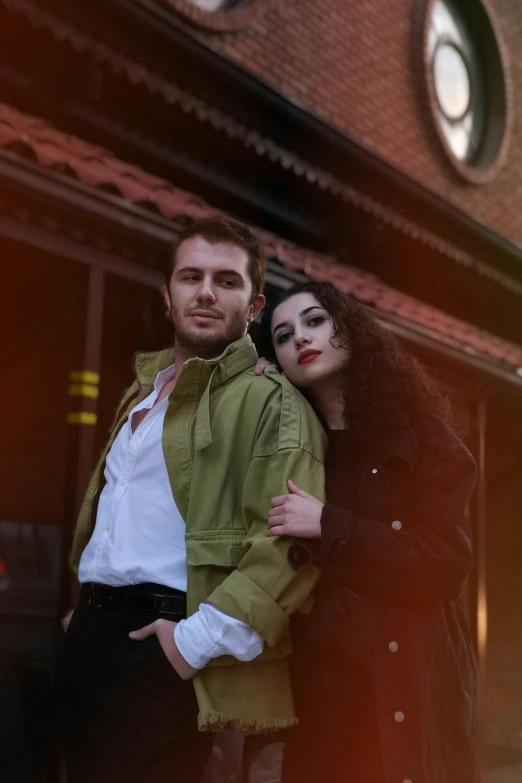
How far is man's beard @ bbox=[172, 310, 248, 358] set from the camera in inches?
86.4

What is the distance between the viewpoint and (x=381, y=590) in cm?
200

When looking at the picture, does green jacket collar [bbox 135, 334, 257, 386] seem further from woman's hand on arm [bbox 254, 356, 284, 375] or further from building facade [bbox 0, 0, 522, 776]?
building facade [bbox 0, 0, 522, 776]

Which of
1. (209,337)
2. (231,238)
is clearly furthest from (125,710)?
(231,238)

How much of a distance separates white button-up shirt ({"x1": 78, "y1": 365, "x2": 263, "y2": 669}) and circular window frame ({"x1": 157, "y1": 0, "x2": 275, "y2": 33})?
472 centimetres

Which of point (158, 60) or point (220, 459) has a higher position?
point (158, 60)

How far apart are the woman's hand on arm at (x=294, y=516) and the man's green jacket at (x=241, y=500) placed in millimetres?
26

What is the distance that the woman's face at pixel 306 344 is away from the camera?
224cm

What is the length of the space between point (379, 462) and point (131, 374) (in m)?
3.22

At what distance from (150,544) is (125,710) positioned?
41 cm

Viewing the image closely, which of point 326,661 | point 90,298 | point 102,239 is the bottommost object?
point 326,661

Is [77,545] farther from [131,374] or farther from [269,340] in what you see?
[131,374]

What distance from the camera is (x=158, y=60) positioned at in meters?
5.29

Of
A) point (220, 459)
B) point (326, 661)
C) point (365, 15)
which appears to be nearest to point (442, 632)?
point (326, 661)

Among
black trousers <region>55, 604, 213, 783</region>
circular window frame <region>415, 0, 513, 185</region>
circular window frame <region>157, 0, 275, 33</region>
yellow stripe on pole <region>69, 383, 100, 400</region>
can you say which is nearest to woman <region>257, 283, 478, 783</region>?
black trousers <region>55, 604, 213, 783</region>
